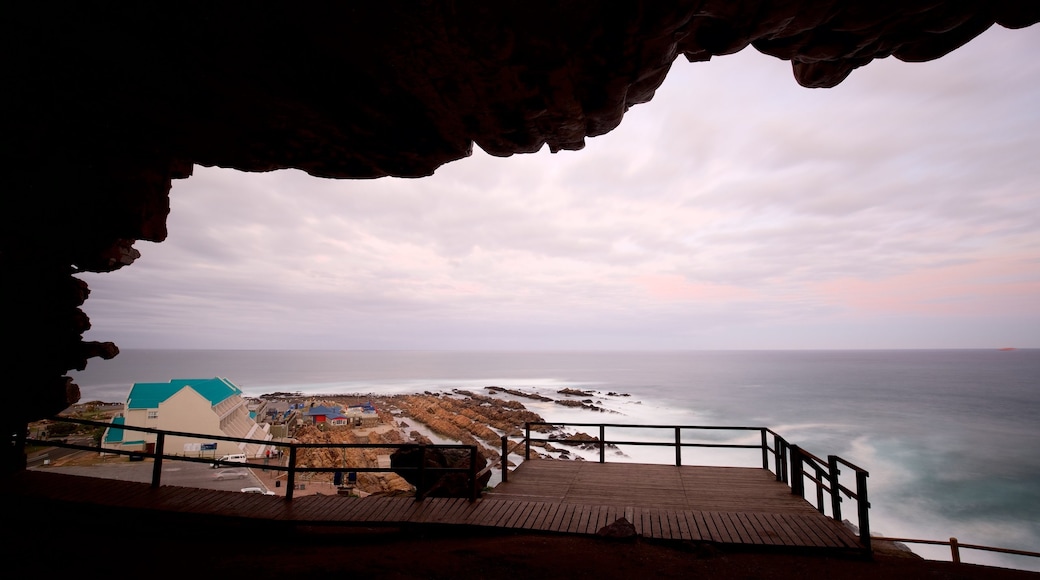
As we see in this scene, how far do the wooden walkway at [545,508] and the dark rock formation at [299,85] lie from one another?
5.18ft

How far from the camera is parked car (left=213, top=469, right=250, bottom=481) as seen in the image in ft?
55.4

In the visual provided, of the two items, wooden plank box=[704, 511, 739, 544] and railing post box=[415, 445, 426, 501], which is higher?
railing post box=[415, 445, 426, 501]

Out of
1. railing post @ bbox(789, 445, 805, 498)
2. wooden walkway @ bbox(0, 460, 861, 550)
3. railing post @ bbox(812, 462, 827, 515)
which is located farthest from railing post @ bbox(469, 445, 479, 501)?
railing post @ bbox(789, 445, 805, 498)

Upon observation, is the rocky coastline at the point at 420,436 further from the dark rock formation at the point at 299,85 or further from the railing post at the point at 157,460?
the dark rock formation at the point at 299,85

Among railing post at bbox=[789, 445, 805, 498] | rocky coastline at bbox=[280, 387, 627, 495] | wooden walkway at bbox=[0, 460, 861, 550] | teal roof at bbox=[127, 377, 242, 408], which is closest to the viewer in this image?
wooden walkway at bbox=[0, 460, 861, 550]

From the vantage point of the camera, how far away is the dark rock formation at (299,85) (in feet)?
11.7

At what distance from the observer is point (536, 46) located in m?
3.77

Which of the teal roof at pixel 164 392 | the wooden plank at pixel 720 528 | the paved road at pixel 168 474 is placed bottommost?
the paved road at pixel 168 474

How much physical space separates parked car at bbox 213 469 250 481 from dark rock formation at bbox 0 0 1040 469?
12.8 meters

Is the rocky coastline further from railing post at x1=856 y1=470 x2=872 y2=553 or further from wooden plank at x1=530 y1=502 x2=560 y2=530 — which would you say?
railing post at x1=856 y1=470 x2=872 y2=553

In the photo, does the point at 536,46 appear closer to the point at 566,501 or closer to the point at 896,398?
the point at 566,501

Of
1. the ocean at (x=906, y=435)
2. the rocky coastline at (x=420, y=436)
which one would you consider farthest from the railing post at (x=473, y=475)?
the ocean at (x=906, y=435)

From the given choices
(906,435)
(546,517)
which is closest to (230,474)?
(546,517)

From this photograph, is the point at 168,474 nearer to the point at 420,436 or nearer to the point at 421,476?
the point at 420,436
